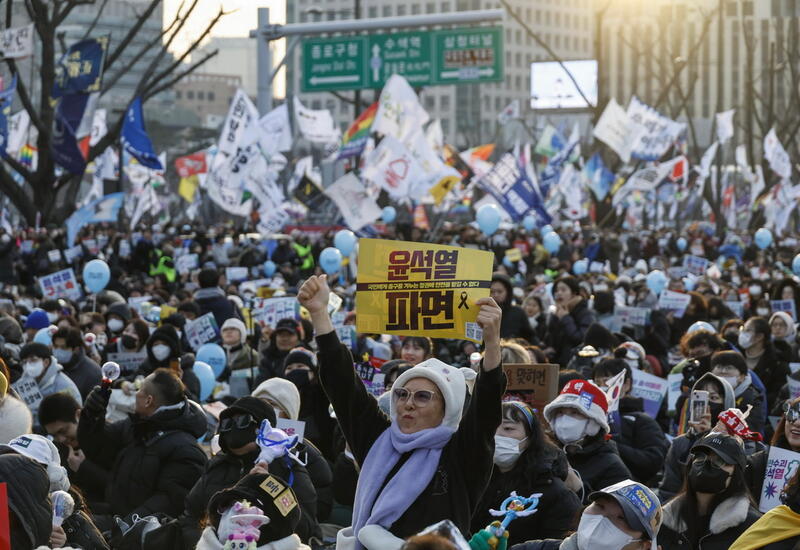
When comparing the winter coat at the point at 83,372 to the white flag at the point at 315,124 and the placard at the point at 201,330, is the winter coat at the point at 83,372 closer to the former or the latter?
the placard at the point at 201,330

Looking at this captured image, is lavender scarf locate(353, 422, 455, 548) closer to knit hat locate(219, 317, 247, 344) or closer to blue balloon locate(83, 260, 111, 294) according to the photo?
knit hat locate(219, 317, 247, 344)

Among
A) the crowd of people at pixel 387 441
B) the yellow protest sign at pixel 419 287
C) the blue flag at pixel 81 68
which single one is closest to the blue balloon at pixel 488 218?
the blue flag at pixel 81 68

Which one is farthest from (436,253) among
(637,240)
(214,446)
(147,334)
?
(637,240)

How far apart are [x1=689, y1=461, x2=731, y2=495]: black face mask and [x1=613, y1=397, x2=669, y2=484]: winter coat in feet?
6.92

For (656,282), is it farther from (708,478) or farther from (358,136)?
(708,478)

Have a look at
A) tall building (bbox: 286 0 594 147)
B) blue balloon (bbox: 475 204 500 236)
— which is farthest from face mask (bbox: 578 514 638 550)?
tall building (bbox: 286 0 594 147)

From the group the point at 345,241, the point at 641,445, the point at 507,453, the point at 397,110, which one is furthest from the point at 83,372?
the point at 397,110

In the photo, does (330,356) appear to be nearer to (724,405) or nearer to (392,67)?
(724,405)

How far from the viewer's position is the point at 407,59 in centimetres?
2831

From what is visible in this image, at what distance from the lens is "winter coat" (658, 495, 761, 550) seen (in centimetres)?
568

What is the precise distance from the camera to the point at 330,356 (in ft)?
15.8

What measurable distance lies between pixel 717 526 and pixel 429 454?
165cm

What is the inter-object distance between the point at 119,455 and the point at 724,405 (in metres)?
3.21

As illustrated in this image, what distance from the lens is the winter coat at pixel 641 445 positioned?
789 centimetres
